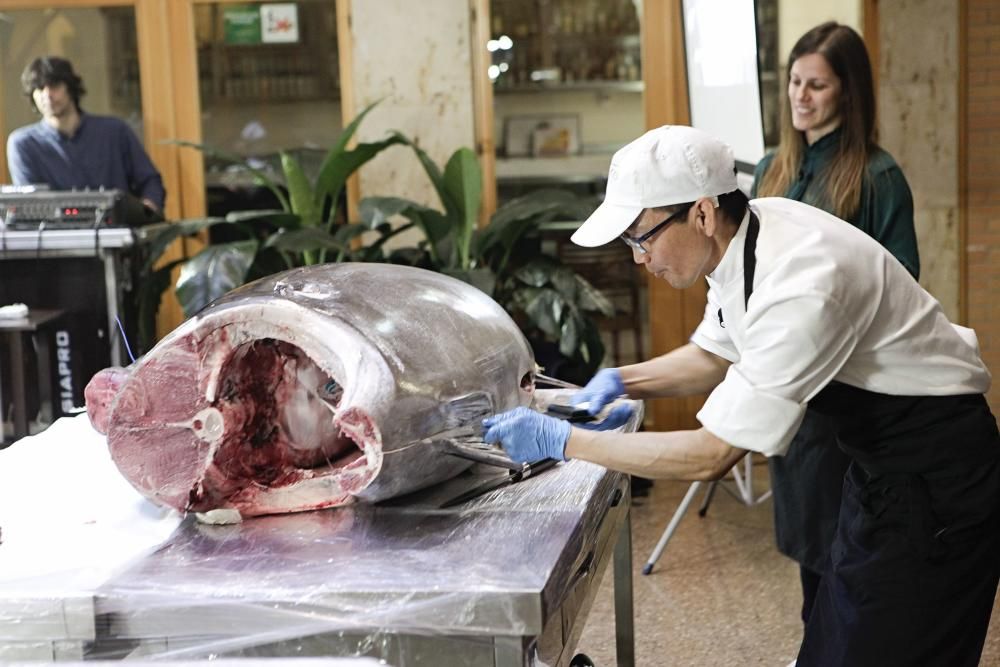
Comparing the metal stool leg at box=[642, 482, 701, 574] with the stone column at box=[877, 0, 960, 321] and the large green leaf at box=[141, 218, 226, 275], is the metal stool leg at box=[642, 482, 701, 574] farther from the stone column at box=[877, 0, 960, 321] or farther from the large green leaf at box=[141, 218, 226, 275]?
the stone column at box=[877, 0, 960, 321]

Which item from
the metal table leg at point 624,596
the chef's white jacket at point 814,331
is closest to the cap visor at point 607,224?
the chef's white jacket at point 814,331

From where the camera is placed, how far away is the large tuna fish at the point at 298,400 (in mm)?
1743

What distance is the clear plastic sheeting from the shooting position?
1441mm

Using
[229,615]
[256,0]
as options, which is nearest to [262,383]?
[229,615]

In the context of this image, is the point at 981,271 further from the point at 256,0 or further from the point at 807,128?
the point at 256,0

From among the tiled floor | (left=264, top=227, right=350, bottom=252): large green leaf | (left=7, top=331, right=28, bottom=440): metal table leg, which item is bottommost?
the tiled floor

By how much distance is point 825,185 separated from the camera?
278 centimetres

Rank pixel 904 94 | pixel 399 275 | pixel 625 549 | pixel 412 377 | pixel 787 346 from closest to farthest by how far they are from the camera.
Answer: pixel 787 346, pixel 412 377, pixel 399 275, pixel 625 549, pixel 904 94

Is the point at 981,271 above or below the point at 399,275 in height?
below

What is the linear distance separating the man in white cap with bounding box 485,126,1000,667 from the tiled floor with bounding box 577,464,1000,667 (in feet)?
3.78

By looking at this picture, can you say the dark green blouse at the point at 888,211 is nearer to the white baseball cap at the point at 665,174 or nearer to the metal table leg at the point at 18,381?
the white baseball cap at the point at 665,174

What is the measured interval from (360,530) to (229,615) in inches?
10.8

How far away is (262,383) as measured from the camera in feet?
6.11

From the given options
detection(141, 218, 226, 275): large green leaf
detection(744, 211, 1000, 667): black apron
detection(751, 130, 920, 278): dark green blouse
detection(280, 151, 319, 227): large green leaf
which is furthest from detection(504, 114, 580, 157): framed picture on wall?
detection(744, 211, 1000, 667): black apron
